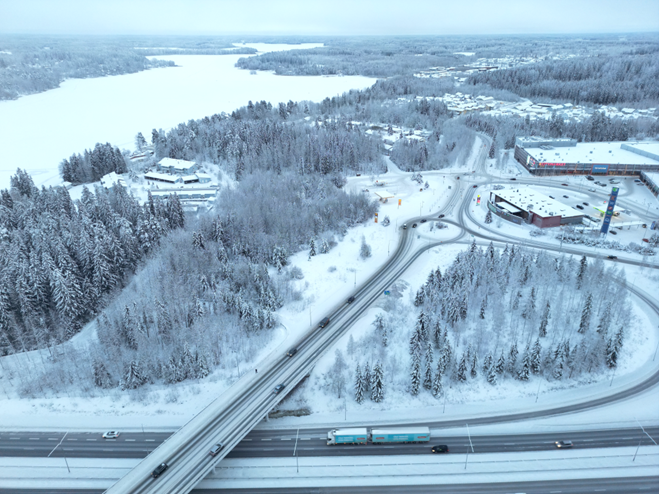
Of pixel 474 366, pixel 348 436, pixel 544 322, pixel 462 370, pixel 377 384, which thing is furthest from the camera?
pixel 544 322

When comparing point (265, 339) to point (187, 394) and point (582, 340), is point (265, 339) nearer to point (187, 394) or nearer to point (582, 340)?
point (187, 394)

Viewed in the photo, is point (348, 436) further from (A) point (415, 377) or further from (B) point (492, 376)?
(B) point (492, 376)

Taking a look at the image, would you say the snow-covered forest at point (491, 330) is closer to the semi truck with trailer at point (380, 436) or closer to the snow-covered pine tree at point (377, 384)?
the snow-covered pine tree at point (377, 384)

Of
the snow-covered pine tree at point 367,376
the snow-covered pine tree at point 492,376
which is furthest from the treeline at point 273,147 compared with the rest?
the snow-covered pine tree at point 492,376

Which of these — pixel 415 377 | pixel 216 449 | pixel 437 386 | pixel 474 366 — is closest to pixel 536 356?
pixel 474 366

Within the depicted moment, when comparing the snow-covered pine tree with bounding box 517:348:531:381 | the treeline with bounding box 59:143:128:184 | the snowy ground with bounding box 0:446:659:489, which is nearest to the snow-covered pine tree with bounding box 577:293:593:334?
the snow-covered pine tree with bounding box 517:348:531:381

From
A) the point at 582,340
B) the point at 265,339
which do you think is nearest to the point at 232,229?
the point at 265,339

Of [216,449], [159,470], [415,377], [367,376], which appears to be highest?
[159,470]
